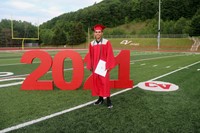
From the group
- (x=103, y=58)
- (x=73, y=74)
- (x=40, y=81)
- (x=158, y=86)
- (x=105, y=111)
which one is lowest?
(x=105, y=111)

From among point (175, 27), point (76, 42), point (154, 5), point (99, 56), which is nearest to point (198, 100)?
point (99, 56)

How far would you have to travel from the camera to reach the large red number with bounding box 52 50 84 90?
5.83m

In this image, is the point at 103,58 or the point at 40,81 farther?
the point at 40,81

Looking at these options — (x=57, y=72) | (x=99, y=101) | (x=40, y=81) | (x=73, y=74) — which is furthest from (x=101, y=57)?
(x=40, y=81)

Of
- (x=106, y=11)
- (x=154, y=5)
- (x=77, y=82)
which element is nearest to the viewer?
(x=77, y=82)

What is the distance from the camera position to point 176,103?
4.65 metres

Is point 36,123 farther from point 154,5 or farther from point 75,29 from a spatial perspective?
point 154,5

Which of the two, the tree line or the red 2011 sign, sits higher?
the tree line

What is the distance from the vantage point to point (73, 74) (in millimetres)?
5859

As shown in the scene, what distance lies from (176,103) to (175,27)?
208 feet

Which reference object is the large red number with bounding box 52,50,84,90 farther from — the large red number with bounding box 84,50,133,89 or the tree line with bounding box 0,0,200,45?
the tree line with bounding box 0,0,200,45

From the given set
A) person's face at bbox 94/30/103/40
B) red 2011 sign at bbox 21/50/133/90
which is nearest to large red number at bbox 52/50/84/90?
red 2011 sign at bbox 21/50/133/90

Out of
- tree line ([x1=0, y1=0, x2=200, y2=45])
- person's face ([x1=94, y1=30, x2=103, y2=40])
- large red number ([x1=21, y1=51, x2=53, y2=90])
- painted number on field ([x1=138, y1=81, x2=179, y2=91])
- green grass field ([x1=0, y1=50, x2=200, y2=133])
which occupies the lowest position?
green grass field ([x1=0, y1=50, x2=200, y2=133])

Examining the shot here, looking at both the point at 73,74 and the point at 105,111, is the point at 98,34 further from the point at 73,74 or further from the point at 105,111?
the point at 73,74
